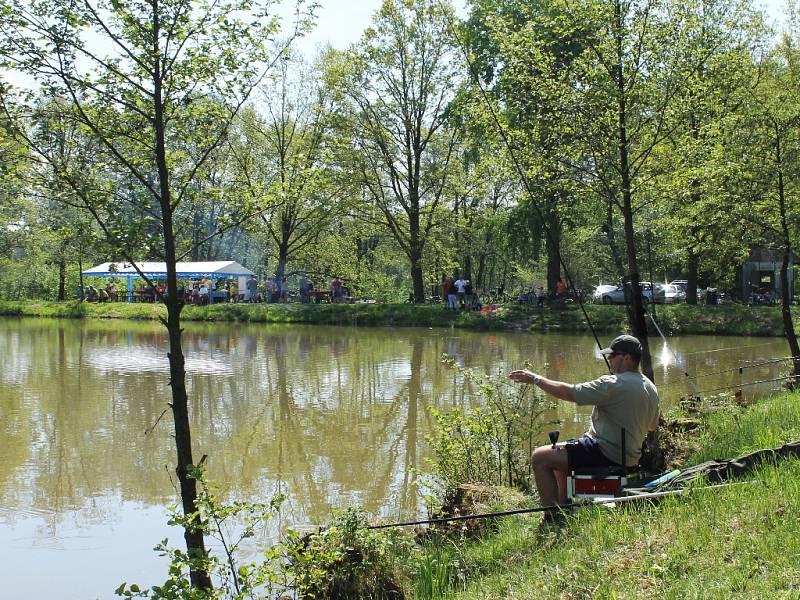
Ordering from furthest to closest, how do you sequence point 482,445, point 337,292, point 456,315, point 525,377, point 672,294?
1. point 337,292
2. point 672,294
3. point 456,315
4. point 482,445
5. point 525,377

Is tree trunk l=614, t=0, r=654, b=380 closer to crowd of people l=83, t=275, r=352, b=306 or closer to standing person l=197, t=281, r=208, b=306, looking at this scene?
crowd of people l=83, t=275, r=352, b=306

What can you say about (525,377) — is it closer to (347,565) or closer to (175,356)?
(347,565)

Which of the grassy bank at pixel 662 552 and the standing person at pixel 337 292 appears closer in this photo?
the grassy bank at pixel 662 552

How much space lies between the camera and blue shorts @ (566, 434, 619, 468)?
5.12 m

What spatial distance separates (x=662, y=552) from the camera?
390 centimetres

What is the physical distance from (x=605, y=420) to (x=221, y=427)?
7.32 metres

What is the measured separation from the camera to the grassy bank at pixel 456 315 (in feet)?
88.1

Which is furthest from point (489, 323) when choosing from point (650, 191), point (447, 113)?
point (650, 191)

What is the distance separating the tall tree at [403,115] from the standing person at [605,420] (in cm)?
2870

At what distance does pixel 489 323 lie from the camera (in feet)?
99.6

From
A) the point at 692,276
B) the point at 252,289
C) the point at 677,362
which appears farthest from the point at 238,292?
the point at 677,362

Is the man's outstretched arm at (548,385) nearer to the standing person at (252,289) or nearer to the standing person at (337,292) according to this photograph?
the standing person at (337,292)

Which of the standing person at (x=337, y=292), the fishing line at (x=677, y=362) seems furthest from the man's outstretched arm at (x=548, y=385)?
the standing person at (x=337, y=292)

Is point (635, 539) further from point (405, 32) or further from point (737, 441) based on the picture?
point (405, 32)
